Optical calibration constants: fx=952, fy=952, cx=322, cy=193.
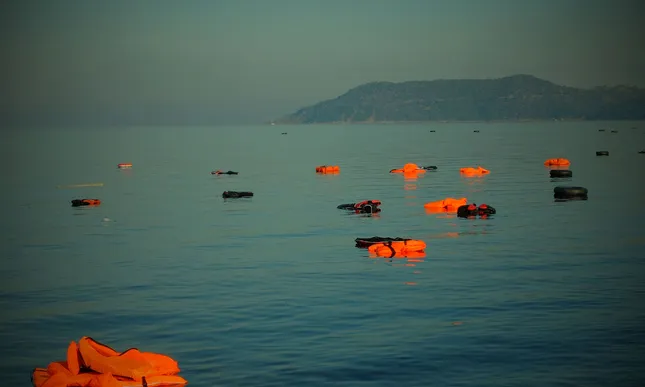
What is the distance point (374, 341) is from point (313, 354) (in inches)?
105

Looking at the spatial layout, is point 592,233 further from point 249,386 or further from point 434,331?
point 249,386

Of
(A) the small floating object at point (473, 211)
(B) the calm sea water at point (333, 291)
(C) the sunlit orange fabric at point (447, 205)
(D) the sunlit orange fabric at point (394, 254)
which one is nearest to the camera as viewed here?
(B) the calm sea water at point (333, 291)

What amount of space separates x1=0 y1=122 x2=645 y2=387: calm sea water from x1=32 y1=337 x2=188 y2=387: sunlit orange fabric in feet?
3.63

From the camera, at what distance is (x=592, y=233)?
61.3 metres

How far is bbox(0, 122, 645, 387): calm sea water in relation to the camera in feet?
99.7

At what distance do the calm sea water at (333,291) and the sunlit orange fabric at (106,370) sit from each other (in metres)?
1.11

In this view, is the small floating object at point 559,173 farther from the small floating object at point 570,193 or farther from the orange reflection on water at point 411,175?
the small floating object at point 570,193

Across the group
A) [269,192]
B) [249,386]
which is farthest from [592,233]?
[269,192]

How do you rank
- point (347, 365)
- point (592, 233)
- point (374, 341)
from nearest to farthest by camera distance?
point (347, 365) < point (374, 341) < point (592, 233)

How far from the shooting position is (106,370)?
1085 inches

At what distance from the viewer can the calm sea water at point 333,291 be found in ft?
99.7

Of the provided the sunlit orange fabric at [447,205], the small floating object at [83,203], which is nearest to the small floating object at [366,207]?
the sunlit orange fabric at [447,205]

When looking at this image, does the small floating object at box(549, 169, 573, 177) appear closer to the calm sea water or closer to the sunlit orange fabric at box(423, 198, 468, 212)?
the calm sea water

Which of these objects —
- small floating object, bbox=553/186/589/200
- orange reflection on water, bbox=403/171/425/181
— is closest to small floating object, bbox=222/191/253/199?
orange reflection on water, bbox=403/171/425/181
